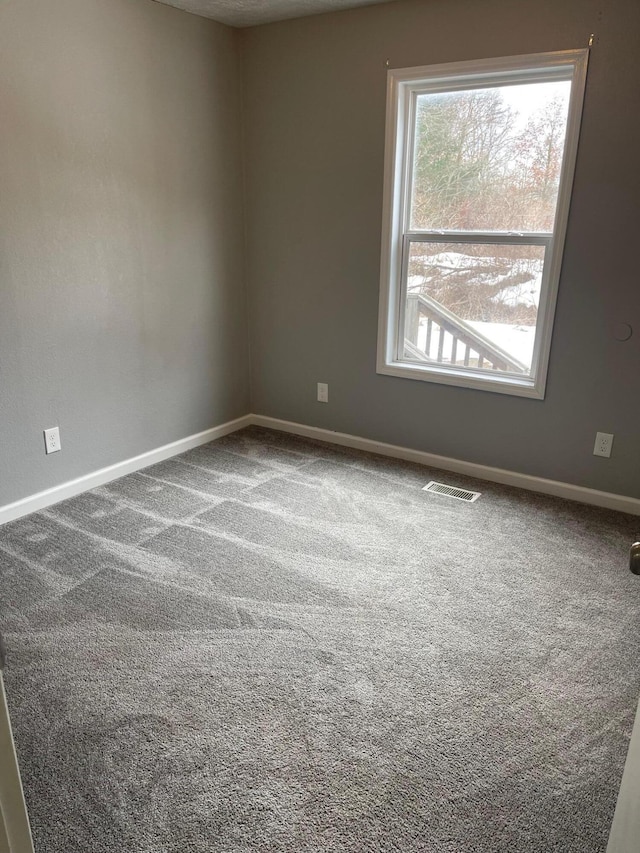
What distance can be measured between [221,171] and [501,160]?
1637 mm

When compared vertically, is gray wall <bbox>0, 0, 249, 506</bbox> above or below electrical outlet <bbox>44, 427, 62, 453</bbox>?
above

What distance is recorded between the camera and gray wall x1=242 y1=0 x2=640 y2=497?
2.70 meters

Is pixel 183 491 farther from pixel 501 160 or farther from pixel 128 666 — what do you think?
pixel 501 160

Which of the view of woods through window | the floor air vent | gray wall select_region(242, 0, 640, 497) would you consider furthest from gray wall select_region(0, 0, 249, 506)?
the floor air vent

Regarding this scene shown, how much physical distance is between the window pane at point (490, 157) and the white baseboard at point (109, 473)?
70.5 inches

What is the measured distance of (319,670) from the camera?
1949 mm

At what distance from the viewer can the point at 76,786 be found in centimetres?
154

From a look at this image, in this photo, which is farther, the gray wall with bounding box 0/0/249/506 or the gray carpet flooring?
the gray wall with bounding box 0/0/249/506

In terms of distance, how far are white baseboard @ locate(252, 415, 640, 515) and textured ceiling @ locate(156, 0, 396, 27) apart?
2321 millimetres

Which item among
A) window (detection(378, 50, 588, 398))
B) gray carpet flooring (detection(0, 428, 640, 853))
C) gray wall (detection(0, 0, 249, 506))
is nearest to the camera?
gray carpet flooring (detection(0, 428, 640, 853))

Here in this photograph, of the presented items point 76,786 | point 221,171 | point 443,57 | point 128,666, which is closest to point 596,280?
point 443,57

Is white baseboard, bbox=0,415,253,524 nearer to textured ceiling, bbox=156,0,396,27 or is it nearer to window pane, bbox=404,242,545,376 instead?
window pane, bbox=404,242,545,376

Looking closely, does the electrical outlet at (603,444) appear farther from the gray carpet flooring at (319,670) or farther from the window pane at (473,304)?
the window pane at (473,304)

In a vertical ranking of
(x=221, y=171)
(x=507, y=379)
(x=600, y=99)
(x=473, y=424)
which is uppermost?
(x=600, y=99)
